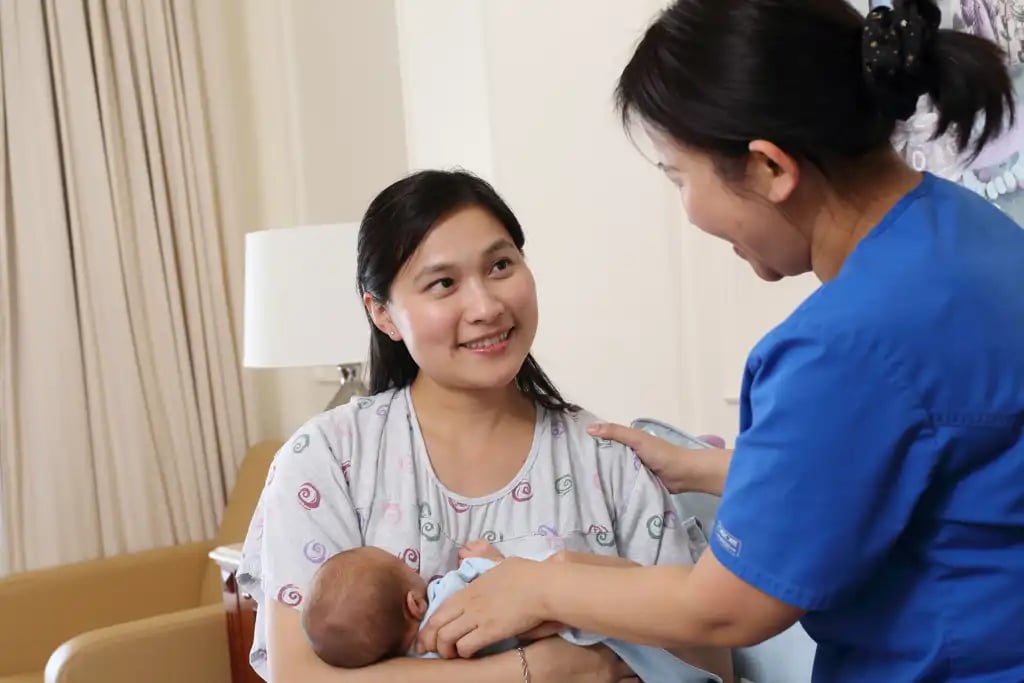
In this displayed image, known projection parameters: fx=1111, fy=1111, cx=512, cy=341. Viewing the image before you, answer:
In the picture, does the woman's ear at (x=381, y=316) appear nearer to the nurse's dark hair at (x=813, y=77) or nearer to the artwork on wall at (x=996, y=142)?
the nurse's dark hair at (x=813, y=77)

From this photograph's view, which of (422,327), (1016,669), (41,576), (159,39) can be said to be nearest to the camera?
(1016,669)

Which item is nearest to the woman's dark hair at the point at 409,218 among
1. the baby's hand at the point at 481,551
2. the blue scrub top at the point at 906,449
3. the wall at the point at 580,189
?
the baby's hand at the point at 481,551

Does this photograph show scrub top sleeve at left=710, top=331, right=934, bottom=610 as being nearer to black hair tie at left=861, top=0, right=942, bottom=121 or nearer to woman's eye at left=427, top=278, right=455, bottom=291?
black hair tie at left=861, top=0, right=942, bottom=121

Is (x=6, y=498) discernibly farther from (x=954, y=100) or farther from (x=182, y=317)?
(x=954, y=100)

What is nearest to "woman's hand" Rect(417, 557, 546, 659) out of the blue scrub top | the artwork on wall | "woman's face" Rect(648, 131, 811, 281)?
the blue scrub top

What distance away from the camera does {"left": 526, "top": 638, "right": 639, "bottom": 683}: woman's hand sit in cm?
135

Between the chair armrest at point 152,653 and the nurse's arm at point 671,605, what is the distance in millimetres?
1743

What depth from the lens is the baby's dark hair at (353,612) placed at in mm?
1358

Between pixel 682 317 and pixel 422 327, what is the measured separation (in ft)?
3.98

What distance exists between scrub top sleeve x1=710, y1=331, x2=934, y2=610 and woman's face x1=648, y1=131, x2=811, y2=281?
145mm

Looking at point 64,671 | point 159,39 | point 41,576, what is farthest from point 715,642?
point 159,39

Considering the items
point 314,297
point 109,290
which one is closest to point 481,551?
point 314,297

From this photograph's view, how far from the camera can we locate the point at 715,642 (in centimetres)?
101

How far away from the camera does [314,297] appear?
9.02ft
